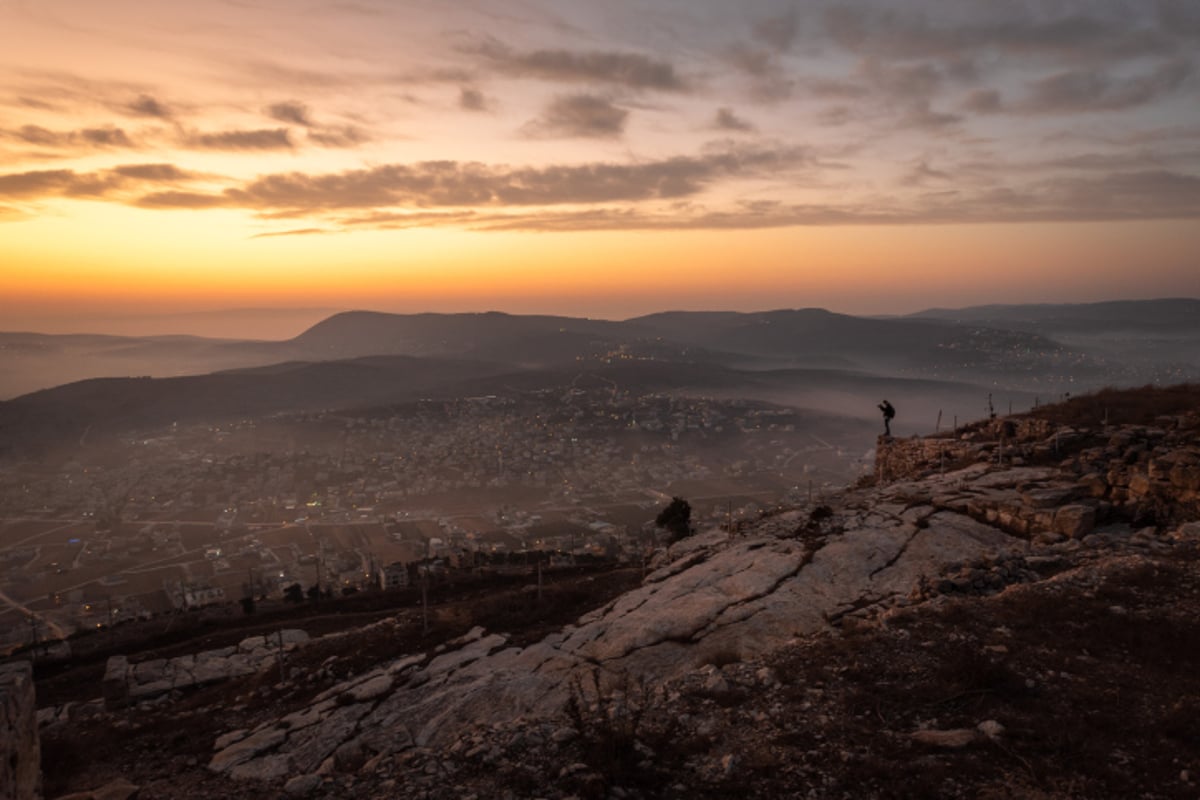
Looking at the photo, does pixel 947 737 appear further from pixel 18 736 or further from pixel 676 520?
pixel 676 520

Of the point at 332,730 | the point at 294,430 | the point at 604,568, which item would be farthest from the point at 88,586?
the point at 294,430

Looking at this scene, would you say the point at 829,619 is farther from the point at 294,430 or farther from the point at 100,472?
the point at 294,430

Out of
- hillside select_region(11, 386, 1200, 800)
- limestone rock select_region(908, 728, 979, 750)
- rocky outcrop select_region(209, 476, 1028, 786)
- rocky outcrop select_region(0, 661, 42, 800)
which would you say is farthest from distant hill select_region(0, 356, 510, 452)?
limestone rock select_region(908, 728, 979, 750)

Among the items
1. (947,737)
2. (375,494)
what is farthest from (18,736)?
(375,494)

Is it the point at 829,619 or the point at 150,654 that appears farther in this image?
the point at 150,654

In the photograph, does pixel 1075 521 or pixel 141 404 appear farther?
pixel 141 404

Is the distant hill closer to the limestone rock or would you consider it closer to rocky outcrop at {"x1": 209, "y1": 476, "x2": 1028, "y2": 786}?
rocky outcrop at {"x1": 209, "y1": 476, "x2": 1028, "y2": 786}
